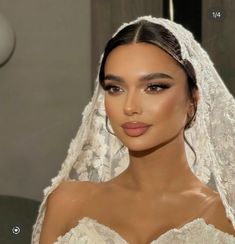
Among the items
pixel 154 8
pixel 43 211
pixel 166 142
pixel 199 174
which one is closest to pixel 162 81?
pixel 166 142

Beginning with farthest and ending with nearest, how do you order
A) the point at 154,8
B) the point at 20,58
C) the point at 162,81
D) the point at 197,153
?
the point at 20,58 < the point at 154,8 < the point at 197,153 < the point at 162,81

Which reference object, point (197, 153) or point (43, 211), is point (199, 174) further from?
point (43, 211)

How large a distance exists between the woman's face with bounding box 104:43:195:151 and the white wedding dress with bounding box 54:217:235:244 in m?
0.17

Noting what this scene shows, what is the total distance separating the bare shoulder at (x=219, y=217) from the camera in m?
1.14

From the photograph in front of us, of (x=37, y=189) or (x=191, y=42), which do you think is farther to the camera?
(x=37, y=189)

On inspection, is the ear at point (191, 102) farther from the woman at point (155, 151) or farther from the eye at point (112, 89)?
the eye at point (112, 89)

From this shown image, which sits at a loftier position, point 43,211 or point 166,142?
point 166,142

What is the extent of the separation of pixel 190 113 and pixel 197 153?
104 millimetres

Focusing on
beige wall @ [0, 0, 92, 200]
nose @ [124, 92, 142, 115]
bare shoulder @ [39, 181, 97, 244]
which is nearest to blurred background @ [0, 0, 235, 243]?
beige wall @ [0, 0, 92, 200]

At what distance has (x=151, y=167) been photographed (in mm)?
1155

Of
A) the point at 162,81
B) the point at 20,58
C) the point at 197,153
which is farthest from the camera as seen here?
the point at 20,58

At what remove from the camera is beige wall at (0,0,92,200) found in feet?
7.04

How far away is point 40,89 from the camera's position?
2178 mm

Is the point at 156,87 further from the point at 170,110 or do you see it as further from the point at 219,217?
the point at 219,217
